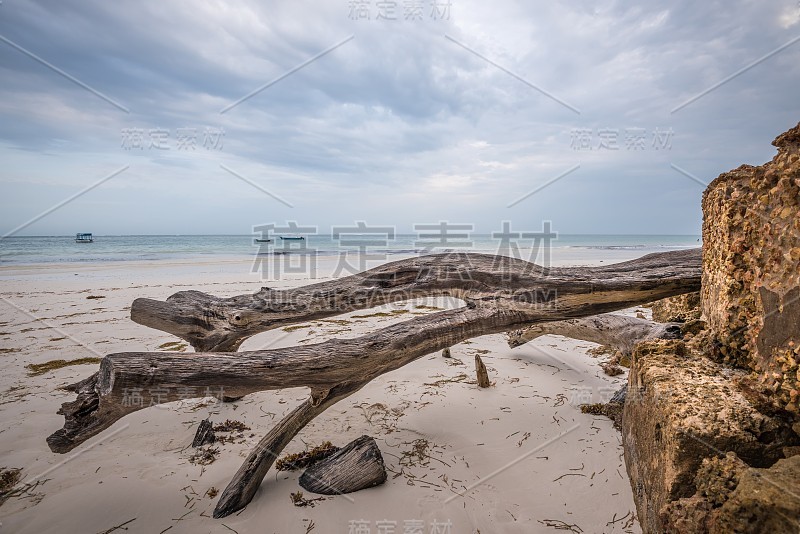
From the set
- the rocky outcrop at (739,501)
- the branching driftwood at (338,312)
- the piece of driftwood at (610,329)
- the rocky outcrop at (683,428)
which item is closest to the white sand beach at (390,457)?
the branching driftwood at (338,312)

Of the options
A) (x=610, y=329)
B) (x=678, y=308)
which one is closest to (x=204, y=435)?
(x=610, y=329)

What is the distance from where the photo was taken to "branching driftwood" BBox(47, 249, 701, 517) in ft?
9.16

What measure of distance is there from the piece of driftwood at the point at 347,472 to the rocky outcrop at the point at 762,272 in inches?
111

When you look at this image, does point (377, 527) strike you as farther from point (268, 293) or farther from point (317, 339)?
point (317, 339)

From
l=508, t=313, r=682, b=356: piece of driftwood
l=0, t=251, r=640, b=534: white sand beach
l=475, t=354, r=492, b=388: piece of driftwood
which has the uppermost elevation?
l=508, t=313, r=682, b=356: piece of driftwood

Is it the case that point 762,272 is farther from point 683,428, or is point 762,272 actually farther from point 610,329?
point 610,329

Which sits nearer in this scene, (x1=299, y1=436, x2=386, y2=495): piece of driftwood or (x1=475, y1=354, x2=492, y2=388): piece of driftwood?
(x1=299, y1=436, x2=386, y2=495): piece of driftwood

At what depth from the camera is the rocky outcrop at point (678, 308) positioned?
3965 mm

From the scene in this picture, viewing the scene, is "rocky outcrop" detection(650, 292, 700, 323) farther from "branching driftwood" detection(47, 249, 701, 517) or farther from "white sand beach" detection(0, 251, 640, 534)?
"white sand beach" detection(0, 251, 640, 534)

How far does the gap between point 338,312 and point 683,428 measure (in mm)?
2926

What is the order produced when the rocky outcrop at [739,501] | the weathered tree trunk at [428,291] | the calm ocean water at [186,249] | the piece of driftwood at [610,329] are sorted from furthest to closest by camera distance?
1. the calm ocean water at [186,249]
2. the piece of driftwood at [610,329]
3. the weathered tree trunk at [428,291]
4. the rocky outcrop at [739,501]

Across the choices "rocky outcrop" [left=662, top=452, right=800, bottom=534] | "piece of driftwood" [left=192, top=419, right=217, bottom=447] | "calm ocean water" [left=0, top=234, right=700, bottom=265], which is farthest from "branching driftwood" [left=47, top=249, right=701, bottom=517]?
"calm ocean water" [left=0, top=234, right=700, bottom=265]

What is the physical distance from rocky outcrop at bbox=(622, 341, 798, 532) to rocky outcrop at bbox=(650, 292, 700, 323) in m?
1.71

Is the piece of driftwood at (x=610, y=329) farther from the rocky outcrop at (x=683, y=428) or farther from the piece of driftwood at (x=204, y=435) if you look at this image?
the piece of driftwood at (x=204, y=435)
